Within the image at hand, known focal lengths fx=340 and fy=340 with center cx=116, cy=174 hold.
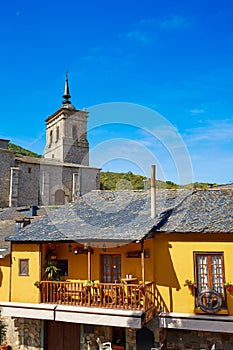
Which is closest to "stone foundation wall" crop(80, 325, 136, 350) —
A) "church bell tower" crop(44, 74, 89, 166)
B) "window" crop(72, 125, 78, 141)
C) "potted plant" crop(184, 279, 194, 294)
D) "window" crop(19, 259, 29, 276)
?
"potted plant" crop(184, 279, 194, 294)

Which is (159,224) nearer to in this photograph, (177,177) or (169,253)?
(169,253)

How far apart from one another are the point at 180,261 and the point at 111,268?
3021 millimetres

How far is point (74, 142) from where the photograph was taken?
2470 inches

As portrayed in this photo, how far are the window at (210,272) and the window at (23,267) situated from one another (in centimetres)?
703

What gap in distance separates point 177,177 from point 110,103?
15.6 feet

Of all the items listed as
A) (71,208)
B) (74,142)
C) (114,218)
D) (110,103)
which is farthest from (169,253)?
(74,142)

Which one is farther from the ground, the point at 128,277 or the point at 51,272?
the point at 51,272

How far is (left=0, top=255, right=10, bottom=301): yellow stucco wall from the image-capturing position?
15.3 m

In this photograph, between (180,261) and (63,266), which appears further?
(63,266)

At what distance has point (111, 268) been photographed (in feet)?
46.8

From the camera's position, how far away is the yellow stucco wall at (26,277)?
46.5 ft

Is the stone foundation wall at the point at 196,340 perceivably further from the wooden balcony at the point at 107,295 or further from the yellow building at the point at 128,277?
the wooden balcony at the point at 107,295

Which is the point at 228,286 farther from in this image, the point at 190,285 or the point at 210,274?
the point at 190,285

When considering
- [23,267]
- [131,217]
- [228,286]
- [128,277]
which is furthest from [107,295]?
[228,286]
